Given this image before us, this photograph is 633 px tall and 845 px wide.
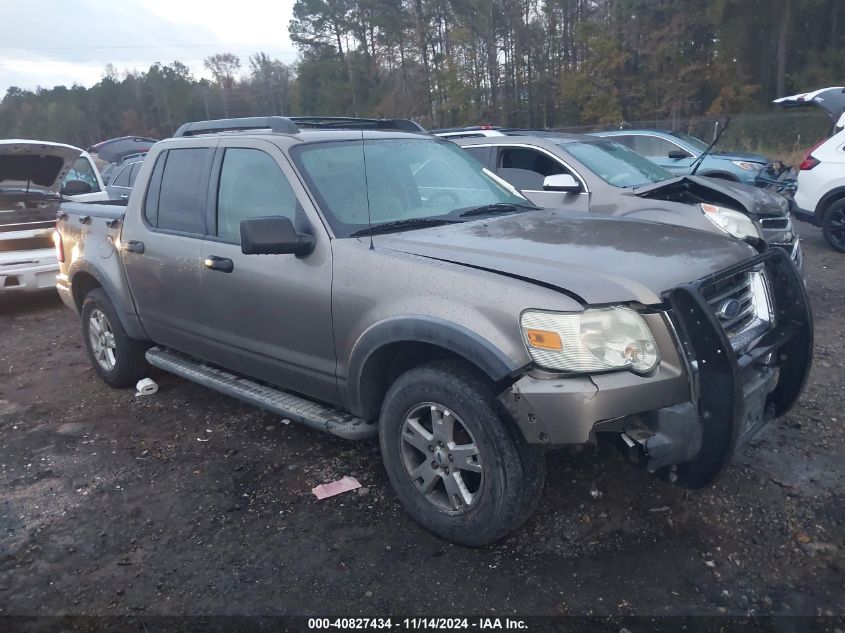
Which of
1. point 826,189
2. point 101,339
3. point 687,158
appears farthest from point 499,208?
point 687,158

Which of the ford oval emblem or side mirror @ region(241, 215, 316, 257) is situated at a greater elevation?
side mirror @ region(241, 215, 316, 257)

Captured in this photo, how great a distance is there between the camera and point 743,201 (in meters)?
6.34

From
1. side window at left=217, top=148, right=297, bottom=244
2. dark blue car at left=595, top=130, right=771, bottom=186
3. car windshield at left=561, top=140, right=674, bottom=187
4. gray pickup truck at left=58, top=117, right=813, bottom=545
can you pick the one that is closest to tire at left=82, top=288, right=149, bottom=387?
gray pickup truck at left=58, top=117, right=813, bottom=545

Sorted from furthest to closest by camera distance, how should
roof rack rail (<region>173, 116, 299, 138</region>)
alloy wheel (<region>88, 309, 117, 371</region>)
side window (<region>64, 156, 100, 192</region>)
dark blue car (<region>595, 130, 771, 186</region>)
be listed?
dark blue car (<region>595, 130, 771, 186</region>) → side window (<region>64, 156, 100, 192</region>) → alloy wheel (<region>88, 309, 117, 371</region>) → roof rack rail (<region>173, 116, 299, 138</region>)

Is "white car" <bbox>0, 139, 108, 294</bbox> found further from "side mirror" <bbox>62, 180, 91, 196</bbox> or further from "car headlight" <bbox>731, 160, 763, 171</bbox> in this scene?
"car headlight" <bbox>731, 160, 763, 171</bbox>

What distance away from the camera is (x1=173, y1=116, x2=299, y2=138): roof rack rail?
416 cm

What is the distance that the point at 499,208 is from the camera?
4.16 meters

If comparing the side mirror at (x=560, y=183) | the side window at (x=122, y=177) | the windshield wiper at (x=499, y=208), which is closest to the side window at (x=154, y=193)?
the windshield wiper at (x=499, y=208)

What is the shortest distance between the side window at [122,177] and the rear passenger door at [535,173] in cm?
807

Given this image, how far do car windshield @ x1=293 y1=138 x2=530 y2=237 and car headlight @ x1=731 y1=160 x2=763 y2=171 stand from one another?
8.68 meters

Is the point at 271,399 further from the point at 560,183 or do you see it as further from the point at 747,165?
the point at 747,165

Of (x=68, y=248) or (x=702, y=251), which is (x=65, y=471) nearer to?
(x=68, y=248)

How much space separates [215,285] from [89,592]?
70.1 inches

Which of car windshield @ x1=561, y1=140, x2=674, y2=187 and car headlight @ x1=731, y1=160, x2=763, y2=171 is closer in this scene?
car windshield @ x1=561, y1=140, x2=674, y2=187
